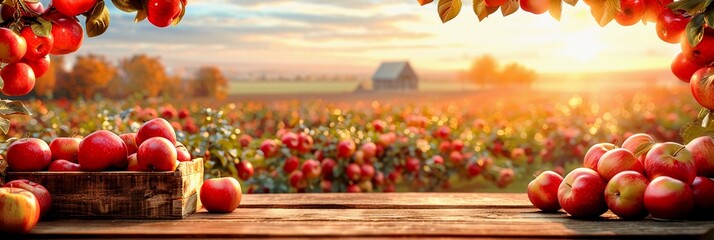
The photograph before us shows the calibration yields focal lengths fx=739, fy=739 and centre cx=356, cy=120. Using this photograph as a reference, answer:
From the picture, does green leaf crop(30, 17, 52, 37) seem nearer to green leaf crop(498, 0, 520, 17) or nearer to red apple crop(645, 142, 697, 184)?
green leaf crop(498, 0, 520, 17)

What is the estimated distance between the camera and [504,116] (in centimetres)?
899

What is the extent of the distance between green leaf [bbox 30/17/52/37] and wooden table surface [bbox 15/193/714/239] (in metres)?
0.55

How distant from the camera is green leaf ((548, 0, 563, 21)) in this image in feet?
7.54

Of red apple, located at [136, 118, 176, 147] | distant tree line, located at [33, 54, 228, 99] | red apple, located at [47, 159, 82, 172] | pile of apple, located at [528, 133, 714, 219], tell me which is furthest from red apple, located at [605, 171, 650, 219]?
distant tree line, located at [33, 54, 228, 99]

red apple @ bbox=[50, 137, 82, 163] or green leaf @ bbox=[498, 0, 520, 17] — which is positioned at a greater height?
green leaf @ bbox=[498, 0, 520, 17]

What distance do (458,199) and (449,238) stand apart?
2.53 ft

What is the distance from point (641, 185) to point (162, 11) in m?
1.53

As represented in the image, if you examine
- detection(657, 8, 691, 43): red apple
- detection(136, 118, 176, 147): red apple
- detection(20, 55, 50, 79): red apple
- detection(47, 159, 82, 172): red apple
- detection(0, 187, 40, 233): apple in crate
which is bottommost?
detection(0, 187, 40, 233): apple in crate

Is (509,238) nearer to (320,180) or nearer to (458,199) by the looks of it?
(458,199)

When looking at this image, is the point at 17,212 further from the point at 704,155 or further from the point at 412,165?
the point at 412,165

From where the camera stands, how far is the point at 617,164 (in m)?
2.29

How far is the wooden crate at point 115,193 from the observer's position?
85.1 inches

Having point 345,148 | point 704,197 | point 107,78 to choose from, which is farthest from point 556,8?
point 107,78

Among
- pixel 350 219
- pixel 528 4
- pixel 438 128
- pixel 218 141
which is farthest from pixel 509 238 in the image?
pixel 438 128
